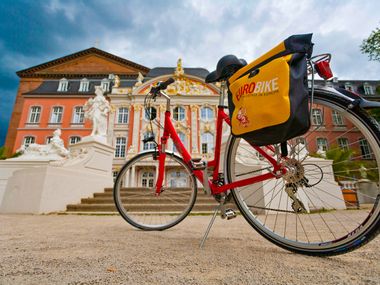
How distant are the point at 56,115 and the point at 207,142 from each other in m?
17.4

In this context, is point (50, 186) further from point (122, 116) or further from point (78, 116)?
point (78, 116)

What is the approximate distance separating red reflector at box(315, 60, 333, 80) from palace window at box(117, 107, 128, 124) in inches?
857

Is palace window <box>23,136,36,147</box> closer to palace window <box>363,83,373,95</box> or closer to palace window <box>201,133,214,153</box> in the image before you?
palace window <box>201,133,214,153</box>

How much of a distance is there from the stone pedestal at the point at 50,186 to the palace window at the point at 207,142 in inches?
592

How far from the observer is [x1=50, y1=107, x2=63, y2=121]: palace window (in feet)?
76.4

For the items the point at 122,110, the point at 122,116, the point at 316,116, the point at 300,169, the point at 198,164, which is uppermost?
the point at 122,110

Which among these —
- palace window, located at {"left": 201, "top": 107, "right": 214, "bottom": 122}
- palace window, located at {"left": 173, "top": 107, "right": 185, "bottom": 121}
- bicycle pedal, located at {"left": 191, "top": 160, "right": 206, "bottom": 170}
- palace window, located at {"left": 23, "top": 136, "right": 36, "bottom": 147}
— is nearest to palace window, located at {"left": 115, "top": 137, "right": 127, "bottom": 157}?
palace window, located at {"left": 173, "top": 107, "right": 185, "bottom": 121}

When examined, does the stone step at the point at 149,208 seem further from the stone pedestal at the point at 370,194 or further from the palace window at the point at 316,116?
the palace window at the point at 316,116

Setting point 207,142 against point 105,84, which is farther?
point 105,84

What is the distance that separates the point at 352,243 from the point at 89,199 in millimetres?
5209

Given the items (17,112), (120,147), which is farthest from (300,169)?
(17,112)

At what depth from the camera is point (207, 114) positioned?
70.7ft

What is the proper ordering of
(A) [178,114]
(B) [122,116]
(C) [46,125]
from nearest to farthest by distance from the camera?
(A) [178,114], (B) [122,116], (C) [46,125]

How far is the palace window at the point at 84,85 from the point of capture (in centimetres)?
2573
